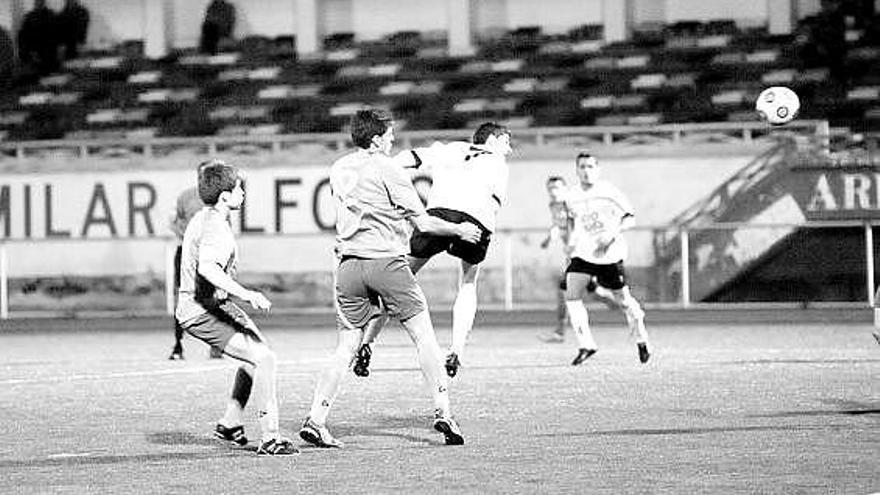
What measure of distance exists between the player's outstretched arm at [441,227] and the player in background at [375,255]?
0.7 inches

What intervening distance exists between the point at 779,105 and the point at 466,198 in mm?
4871

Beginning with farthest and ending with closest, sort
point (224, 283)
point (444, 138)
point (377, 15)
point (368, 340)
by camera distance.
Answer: point (377, 15) → point (444, 138) → point (368, 340) → point (224, 283)

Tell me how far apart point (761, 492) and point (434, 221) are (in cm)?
325

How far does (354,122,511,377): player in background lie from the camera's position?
15.6 meters

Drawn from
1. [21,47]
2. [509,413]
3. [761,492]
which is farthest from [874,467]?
[21,47]

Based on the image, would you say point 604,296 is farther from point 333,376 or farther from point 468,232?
point 333,376

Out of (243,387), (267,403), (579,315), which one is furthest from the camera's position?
(579,315)

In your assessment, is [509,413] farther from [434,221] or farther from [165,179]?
[165,179]

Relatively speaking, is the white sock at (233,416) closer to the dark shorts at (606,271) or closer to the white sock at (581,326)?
the white sock at (581,326)

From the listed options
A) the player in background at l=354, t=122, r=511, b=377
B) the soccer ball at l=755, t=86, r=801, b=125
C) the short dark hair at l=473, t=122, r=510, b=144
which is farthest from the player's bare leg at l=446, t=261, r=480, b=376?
the soccer ball at l=755, t=86, r=801, b=125

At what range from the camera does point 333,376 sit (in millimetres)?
11180

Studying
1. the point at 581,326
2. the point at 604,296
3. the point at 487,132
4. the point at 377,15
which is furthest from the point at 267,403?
the point at 377,15

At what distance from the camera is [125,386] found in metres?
16.5

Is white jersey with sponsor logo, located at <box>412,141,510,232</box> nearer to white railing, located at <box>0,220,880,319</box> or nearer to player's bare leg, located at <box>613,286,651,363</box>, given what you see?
player's bare leg, located at <box>613,286,651,363</box>
